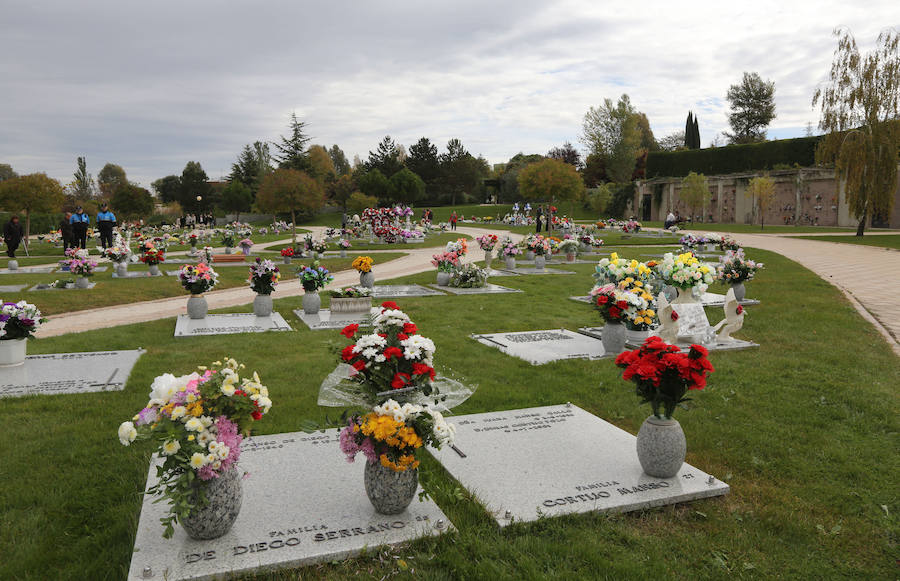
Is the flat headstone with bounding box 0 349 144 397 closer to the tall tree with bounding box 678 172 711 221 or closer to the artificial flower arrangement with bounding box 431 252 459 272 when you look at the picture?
the artificial flower arrangement with bounding box 431 252 459 272

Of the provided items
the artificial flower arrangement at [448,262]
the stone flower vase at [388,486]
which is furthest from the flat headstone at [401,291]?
the stone flower vase at [388,486]

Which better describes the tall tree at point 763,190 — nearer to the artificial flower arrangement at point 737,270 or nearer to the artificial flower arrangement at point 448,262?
the artificial flower arrangement at point 737,270

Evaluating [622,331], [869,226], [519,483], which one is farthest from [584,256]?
[869,226]

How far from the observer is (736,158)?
54.8m

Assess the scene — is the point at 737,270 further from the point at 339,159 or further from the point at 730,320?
the point at 339,159

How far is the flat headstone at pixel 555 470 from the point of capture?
14.8 feet

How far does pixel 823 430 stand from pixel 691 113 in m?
77.2

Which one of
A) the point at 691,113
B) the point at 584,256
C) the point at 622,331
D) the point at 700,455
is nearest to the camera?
the point at 700,455

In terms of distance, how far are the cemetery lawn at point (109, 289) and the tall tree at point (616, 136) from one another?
60.0 meters

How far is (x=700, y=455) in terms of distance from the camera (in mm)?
5559

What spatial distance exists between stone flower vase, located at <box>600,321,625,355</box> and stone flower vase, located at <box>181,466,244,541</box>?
21.1 feet

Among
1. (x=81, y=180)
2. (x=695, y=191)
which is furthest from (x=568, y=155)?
(x=81, y=180)

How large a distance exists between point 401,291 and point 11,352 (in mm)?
9026

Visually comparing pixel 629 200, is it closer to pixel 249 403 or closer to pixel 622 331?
pixel 622 331
